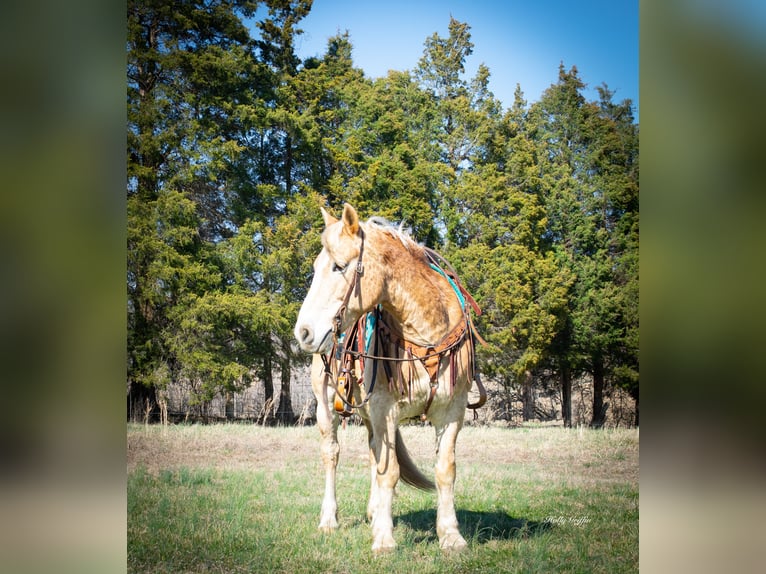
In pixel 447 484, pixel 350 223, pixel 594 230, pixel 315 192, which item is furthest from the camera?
pixel 594 230

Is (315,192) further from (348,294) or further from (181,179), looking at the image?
(348,294)

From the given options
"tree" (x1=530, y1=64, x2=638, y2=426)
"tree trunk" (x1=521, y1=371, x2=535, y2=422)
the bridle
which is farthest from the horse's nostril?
"tree" (x1=530, y1=64, x2=638, y2=426)

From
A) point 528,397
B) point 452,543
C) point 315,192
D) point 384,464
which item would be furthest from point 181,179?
point 452,543

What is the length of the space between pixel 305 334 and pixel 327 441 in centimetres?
133

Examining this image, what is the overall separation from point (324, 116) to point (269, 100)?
1.69ft

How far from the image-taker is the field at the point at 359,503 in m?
4.03

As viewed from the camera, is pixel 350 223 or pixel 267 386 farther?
pixel 267 386

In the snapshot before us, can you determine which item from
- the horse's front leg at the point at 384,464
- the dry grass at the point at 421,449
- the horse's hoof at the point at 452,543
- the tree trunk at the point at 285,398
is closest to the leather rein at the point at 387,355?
the horse's front leg at the point at 384,464

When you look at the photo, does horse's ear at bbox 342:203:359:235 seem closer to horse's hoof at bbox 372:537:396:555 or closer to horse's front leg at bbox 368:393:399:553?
horse's front leg at bbox 368:393:399:553

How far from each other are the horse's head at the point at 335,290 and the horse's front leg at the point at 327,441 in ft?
3.50

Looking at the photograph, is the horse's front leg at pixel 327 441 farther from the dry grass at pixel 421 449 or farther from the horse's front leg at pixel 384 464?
the dry grass at pixel 421 449

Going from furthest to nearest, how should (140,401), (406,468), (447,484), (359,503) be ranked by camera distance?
(140,401), (359,503), (406,468), (447,484)

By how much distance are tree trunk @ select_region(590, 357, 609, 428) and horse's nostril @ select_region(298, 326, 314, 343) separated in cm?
359

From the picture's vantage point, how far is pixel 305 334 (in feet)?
11.1
